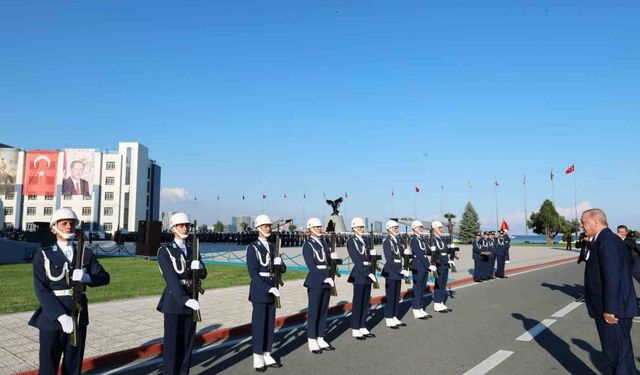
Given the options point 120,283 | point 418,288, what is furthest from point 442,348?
point 120,283

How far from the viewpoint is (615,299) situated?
4.69 metres

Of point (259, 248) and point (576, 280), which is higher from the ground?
point (259, 248)

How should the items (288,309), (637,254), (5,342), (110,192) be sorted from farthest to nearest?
(110,192)
(637,254)
(288,309)
(5,342)

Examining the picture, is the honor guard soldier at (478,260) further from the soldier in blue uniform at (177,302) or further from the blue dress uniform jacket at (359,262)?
the soldier in blue uniform at (177,302)

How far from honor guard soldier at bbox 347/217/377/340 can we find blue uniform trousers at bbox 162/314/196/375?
3691 mm

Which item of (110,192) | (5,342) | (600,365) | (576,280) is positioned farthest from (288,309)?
(110,192)

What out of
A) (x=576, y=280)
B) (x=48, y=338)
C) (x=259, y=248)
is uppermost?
(x=259, y=248)

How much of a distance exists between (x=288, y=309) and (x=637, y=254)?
8.59 m

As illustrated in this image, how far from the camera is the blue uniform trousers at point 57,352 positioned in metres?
4.47

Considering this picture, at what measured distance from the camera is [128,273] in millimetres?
17828

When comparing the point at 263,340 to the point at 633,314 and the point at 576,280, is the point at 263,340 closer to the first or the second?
the point at 633,314

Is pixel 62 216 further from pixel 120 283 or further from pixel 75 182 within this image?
pixel 75 182

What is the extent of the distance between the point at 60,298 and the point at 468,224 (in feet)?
261

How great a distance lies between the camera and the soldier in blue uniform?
5285 millimetres
